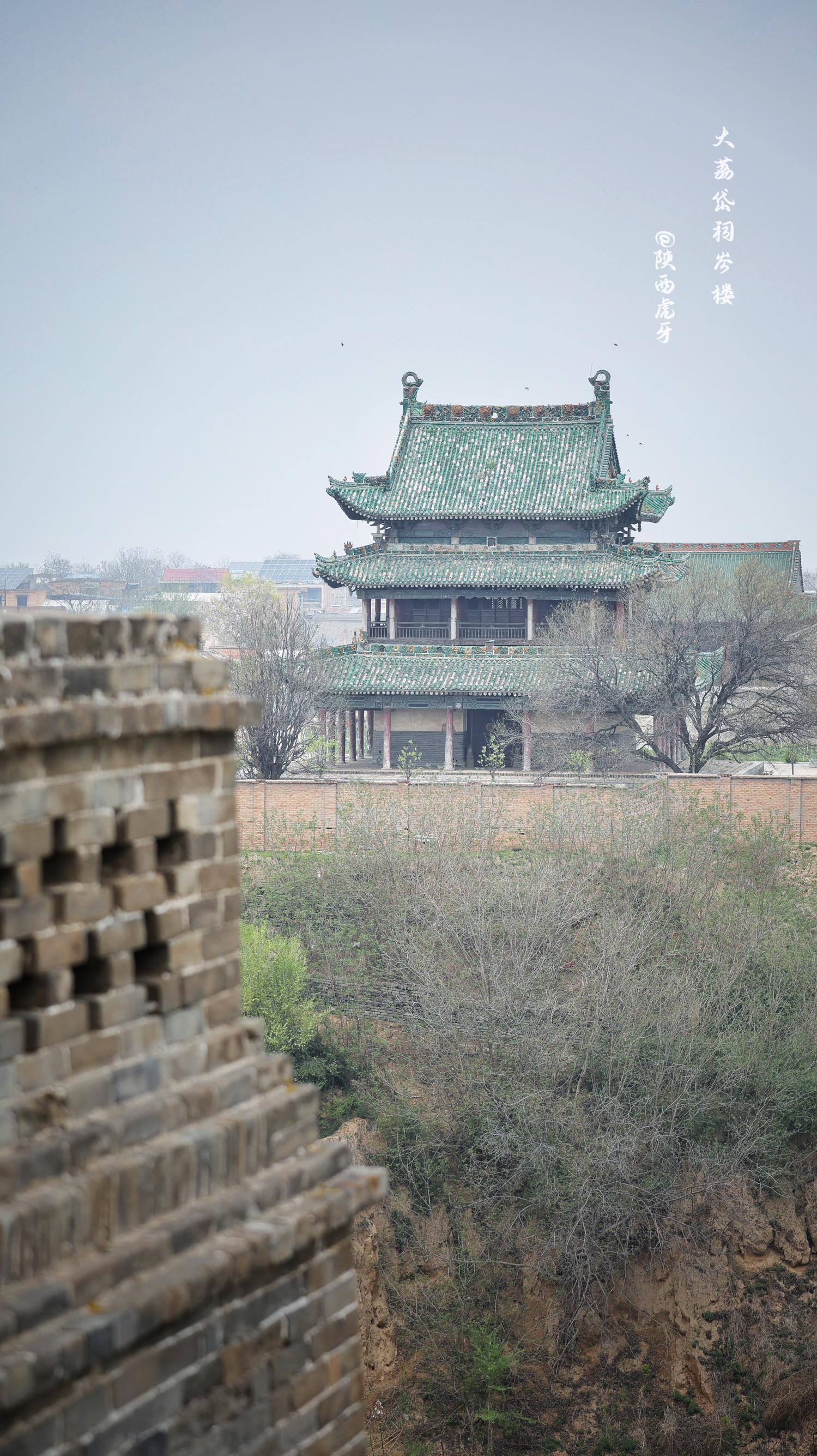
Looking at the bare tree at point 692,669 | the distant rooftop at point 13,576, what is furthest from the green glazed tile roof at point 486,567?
the distant rooftop at point 13,576

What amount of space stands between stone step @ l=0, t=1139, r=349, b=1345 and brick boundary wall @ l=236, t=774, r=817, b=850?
16208 millimetres

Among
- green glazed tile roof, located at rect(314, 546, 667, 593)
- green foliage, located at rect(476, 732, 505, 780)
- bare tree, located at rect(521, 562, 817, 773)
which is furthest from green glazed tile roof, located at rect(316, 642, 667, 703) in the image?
green glazed tile roof, located at rect(314, 546, 667, 593)

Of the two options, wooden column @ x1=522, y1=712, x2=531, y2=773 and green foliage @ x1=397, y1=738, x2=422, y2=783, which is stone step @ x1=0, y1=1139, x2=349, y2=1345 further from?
wooden column @ x1=522, y1=712, x2=531, y2=773

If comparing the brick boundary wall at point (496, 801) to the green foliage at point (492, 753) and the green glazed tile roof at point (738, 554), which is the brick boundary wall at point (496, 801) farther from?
the green glazed tile roof at point (738, 554)

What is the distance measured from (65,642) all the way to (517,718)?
994 inches

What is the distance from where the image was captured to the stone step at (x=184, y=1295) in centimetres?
231

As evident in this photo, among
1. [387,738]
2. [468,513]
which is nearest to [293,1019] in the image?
[387,738]

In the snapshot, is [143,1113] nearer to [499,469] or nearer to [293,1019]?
[293,1019]

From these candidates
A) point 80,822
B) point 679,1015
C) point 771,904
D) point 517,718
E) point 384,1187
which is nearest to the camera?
point 80,822

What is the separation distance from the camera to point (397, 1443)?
1138 cm

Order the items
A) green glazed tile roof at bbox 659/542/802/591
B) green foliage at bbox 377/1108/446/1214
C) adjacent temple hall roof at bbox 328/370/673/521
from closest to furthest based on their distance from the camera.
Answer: green foliage at bbox 377/1108/446/1214, adjacent temple hall roof at bbox 328/370/673/521, green glazed tile roof at bbox 659/542/802/591

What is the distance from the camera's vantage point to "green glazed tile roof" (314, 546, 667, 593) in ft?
95.1

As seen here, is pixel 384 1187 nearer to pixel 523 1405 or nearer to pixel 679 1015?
pixel 523 1405

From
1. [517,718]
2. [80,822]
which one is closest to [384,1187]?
[80,822]
